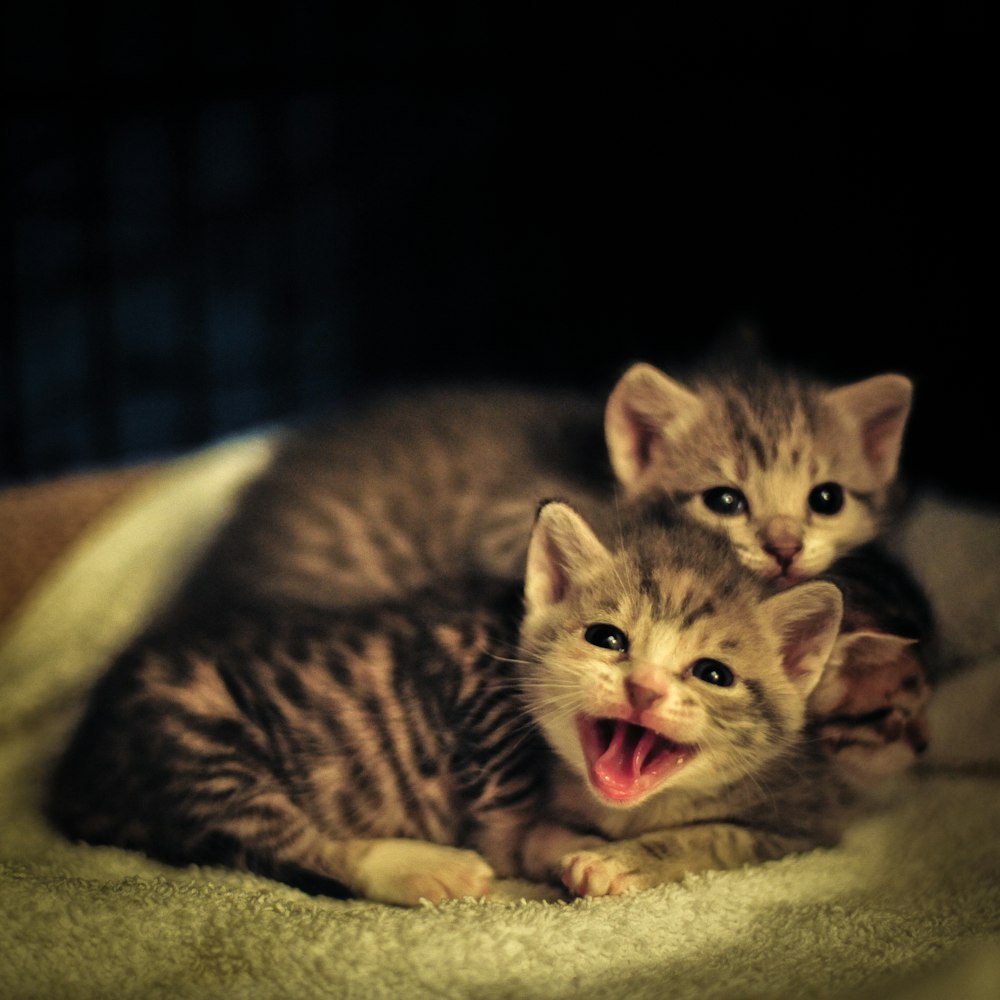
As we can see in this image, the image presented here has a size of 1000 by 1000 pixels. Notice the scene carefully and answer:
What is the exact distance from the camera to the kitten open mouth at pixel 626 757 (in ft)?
4.23

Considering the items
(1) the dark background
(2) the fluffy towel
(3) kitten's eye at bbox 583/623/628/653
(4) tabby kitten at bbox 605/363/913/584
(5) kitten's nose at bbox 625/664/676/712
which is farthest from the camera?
(1) the dark background

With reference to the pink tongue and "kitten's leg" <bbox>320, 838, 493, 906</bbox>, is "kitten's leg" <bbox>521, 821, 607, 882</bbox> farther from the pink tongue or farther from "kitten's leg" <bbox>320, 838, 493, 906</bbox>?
the pink tongue

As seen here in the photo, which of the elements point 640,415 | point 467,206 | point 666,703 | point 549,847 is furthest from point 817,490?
point 467,206

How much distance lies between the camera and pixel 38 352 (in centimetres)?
252

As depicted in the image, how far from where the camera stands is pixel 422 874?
4.55ft

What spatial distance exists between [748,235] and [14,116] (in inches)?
57.5

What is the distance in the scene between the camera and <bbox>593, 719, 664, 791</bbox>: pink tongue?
4.25 ft

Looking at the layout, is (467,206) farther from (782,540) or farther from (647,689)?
(647,689)

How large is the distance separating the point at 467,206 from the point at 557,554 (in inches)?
57.9

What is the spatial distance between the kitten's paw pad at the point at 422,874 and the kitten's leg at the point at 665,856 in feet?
0.36

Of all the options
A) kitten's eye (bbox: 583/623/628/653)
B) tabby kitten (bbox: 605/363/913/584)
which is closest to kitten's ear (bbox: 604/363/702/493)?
tabby kitten (bbox: 605/363/913/584)

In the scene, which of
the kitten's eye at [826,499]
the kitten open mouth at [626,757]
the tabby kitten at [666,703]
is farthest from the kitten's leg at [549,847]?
the kitten's eye at [826,499]

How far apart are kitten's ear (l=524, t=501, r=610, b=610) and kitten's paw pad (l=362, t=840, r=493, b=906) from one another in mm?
323

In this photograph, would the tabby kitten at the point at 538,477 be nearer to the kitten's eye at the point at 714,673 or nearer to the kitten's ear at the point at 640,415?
the kitten's ear at the point at 640,415
